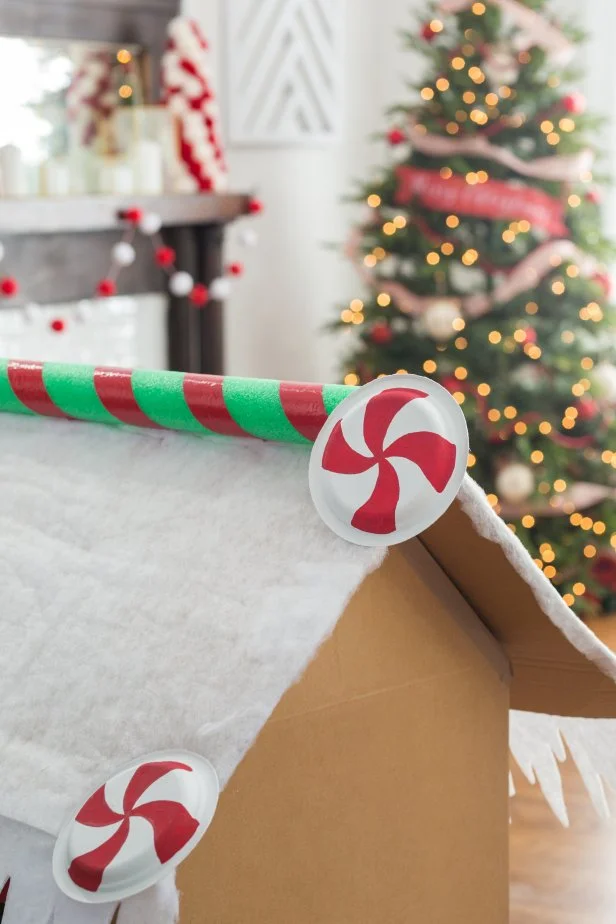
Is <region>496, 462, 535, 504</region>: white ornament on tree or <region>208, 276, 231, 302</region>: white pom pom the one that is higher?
<region>208, 276, 231, 302</region>: white pom pom

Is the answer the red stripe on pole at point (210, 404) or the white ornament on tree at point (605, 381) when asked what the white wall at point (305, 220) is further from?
the red stripe on pole at point (210, 404)

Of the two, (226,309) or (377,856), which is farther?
(226,309)

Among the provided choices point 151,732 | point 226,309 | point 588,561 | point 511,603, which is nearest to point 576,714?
point 511,603

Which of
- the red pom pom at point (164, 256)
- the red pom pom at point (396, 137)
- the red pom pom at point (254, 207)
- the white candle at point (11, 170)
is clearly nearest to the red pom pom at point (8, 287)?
the white candle at point (11, 170)

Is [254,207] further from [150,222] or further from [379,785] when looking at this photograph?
[379,785]

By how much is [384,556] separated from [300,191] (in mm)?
3745

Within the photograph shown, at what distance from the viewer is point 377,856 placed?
0.86 metres

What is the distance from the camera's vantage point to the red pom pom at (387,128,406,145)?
3.50 meters

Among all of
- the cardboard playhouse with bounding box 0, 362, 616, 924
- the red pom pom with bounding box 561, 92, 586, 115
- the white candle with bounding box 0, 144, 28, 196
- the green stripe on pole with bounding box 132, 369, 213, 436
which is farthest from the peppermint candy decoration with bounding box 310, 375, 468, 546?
the red pom pom with bounding box 561, 92, 586, 115

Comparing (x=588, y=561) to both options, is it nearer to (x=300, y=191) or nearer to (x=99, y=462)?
(x=300, y=191)

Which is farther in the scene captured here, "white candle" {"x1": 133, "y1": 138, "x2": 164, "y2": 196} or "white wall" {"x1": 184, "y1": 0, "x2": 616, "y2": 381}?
"white wall" {"x1": 184, "y1": 0, "x2": 616, "y2": 381}

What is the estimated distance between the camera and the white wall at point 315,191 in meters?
4.06

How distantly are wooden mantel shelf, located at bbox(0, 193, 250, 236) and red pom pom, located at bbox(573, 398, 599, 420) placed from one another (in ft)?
3.96

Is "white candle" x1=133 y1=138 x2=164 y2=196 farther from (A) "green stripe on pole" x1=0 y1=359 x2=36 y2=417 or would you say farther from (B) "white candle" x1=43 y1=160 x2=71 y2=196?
(A) "green stripe on pole" x1=0 y1=359 x2=36 y2=417
